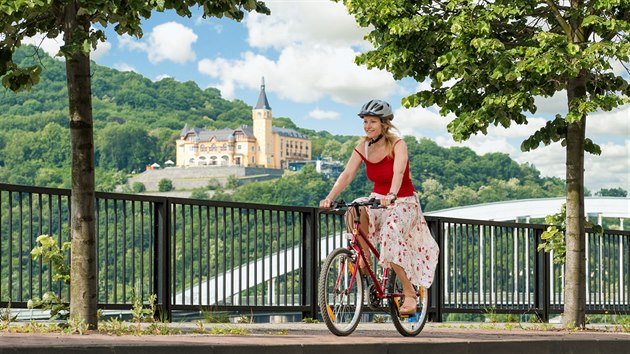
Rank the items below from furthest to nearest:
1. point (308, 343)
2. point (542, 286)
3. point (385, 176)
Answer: point (542, 286)
point (385, 176)
point (308, 343)

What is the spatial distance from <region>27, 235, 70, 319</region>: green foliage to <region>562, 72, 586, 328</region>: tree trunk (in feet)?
22.4

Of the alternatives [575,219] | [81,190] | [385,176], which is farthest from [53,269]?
[575,219]

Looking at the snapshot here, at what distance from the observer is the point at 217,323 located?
11312 mm

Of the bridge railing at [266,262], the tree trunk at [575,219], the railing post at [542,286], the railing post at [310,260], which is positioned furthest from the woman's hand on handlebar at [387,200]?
the railing post at [542,286]

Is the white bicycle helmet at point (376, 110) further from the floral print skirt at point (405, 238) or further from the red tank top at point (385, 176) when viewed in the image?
the floral print skirt at point (405, 238)

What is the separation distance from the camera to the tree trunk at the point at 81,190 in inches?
322

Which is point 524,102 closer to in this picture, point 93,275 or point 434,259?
point 434,259

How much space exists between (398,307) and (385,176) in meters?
1.20

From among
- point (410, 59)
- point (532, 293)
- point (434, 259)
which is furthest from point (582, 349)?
point (532, 293)

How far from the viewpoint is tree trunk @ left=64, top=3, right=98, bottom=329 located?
8188 mm

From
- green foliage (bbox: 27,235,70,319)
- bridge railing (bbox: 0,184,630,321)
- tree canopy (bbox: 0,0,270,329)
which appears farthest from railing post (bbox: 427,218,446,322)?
tree canopy (bbox: 0,0,270,329)

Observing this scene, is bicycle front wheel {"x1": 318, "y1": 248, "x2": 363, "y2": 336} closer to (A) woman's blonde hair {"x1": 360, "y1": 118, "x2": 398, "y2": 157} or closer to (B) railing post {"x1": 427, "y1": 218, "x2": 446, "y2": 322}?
(A) woman's blonde hair {"x1": 360, "y1": 118, "x2": 398, "y2": 157}

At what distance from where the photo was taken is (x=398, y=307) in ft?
30.0

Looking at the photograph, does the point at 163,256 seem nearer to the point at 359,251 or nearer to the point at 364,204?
the point at 359,251
